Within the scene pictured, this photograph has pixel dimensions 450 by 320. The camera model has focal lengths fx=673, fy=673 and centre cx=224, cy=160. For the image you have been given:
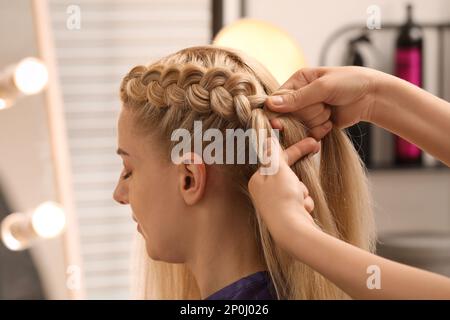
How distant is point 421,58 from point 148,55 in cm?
101

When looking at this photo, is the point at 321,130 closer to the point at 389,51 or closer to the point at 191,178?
the point at 191,178

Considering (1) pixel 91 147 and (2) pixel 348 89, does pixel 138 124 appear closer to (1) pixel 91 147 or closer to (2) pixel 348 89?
(2) pixel 348 89

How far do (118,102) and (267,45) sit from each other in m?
0.71

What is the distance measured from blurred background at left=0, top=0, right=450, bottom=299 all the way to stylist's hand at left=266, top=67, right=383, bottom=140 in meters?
0.79

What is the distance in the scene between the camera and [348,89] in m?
0.93

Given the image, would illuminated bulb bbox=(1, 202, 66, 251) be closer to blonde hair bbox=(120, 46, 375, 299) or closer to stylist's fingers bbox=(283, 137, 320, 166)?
blonde hair bbox=(120, 46, 375, 299)

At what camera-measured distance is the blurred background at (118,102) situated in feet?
5.29

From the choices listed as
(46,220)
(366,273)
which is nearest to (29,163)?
(46,220)

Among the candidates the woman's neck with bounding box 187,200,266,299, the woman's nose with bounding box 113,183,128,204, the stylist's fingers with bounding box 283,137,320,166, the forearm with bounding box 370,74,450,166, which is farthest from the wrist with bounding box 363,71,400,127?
the woman's nose with bounding box 113,183,128,204

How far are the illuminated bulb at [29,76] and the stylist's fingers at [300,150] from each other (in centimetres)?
46

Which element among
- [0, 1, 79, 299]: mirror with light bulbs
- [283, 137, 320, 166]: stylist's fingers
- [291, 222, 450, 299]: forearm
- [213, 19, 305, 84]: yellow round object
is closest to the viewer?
[291, 222, 450, 299]: forearm

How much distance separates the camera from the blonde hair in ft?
3.02

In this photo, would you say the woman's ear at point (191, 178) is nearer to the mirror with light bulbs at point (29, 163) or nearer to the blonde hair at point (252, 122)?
the blonde hair at point (252, 122)
